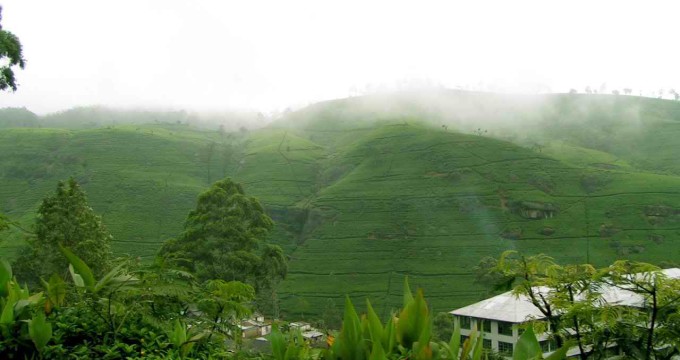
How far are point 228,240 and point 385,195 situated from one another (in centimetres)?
6313

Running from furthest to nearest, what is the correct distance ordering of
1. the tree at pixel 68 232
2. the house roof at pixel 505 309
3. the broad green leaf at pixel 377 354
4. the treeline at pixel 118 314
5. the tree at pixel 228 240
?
the house roof at pixel 505 309 < the tree at pixel 228 240 < the tree at pixel 68 232 < the treeline at pixel 118 314 < the broad green leaf at pixel 377 354

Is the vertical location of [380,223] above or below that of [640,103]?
below

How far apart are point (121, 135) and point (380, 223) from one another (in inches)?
2608

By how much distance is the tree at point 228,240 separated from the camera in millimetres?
21219

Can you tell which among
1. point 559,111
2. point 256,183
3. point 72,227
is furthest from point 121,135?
point 559,111

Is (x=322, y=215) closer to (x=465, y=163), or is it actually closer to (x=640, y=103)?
(x=465, y=163)

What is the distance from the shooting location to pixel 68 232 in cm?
2105

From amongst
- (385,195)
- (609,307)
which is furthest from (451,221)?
(609,307)

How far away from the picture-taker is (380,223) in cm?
7556

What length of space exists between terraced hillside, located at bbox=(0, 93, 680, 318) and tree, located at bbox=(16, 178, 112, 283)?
32246 millimetres

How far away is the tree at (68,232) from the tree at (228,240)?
2429mm

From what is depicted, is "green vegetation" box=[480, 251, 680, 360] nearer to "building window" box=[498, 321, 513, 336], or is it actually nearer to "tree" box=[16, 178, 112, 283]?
"tree" box=[16, 178, 112, 283]

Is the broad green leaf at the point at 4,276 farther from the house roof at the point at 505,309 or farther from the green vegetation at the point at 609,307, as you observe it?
the house roof at the point at 505,309

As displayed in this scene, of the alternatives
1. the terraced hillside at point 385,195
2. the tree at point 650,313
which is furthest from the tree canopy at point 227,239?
the terraced hillside at point 385,195
